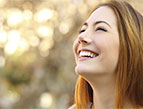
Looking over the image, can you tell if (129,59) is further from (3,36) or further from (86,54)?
(3,36)

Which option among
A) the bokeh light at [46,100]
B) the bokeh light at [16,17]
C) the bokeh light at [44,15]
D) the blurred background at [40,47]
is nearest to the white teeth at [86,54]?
the blurred background at [40,47]

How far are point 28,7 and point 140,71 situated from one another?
494 centimetres

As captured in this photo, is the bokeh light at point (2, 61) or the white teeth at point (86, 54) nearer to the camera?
the white teeth at point (86, 54)

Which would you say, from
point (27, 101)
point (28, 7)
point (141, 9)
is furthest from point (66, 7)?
point (141, 9)

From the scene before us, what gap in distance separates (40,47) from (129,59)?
4.74 metres

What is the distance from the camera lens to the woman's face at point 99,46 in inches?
57.8

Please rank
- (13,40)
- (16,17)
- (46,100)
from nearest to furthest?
(13,40), (16,17), (46,100)

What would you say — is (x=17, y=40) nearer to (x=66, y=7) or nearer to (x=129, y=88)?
(x=66, y=7)

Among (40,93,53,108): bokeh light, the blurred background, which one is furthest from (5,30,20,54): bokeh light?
(40,93,53,108): bokeh light

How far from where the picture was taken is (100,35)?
1.50 m

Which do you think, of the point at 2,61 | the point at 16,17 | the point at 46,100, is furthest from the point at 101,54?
the point at 46,100

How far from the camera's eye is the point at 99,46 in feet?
4.82

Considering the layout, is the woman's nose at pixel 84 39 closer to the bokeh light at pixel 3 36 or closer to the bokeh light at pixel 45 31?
the bokeh light at pixel 45 31

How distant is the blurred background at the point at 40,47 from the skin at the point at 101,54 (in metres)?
4.22
